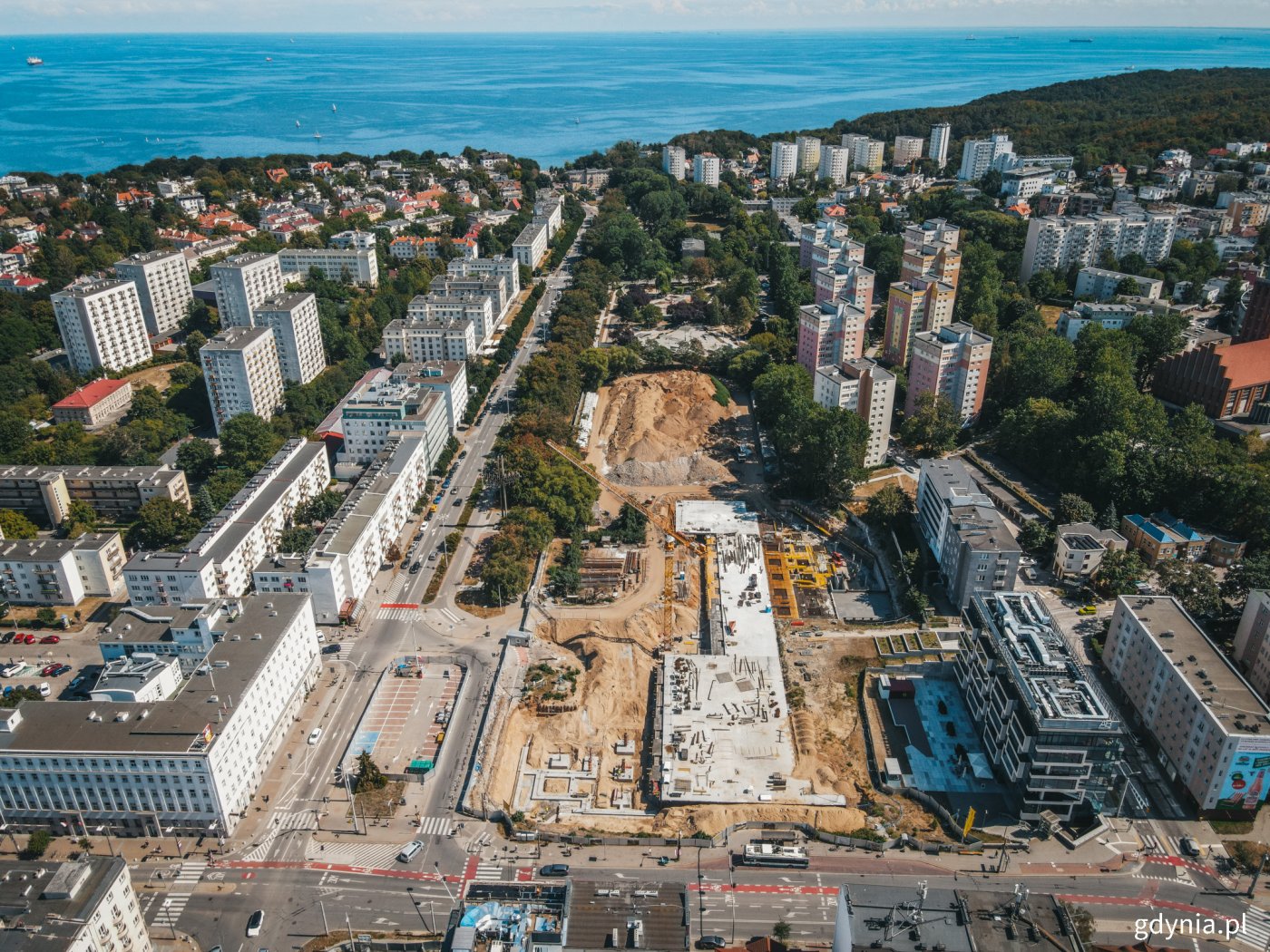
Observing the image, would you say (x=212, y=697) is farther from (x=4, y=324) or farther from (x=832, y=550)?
(x=4, y=324)

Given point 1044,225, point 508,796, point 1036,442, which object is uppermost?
point 1044,225

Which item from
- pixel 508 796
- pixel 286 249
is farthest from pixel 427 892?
pixel 286 249

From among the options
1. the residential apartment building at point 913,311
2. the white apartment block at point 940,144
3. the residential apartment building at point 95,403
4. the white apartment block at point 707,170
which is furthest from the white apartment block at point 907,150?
the residential apartment building at point 95,403

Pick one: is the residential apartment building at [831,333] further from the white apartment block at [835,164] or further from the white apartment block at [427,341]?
the white apartment block at [835,164]

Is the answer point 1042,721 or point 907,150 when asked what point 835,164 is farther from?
point 1042,721

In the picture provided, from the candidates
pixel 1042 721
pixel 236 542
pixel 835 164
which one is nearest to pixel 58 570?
pixel 236 542

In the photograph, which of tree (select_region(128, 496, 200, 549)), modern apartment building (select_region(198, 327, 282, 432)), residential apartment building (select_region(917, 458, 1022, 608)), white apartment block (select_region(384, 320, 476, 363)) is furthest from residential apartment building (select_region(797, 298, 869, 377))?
tree (select_region(128, 496, 200, 549))
